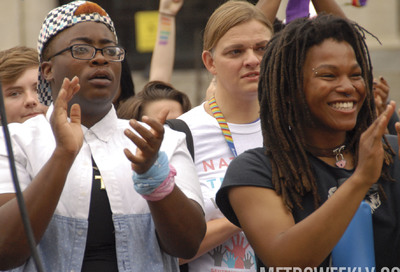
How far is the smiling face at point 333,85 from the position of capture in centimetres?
272

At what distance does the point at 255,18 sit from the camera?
3.91m

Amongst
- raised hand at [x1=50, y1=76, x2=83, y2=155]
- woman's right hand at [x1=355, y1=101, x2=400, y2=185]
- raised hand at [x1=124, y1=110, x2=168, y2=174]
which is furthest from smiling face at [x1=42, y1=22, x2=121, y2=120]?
woman's right hand at [x1=355, y1=101, x2=400, y2=185]

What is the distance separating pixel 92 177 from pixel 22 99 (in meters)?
1.22

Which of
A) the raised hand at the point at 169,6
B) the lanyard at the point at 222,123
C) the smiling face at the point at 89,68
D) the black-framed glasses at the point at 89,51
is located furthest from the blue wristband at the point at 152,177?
the raised hand at the point at 169,6

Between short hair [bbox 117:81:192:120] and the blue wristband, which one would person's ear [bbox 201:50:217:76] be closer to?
short hair [bbox 117:81:192:120]

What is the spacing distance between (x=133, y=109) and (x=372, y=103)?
1.86 metres

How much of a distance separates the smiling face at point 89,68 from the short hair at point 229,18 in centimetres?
89

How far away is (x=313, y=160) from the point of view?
2760 millimetres

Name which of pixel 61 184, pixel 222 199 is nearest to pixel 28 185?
pixel 61 184

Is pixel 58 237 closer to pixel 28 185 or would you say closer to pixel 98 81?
pixel 28 185

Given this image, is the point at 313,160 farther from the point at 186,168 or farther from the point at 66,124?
the point at 66,124

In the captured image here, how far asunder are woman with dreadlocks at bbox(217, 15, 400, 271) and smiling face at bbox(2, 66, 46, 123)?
1.48 meters

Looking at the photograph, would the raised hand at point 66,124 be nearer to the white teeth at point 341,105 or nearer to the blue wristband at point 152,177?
the blue wristband at point 152,177

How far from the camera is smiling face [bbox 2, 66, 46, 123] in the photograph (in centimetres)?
394
